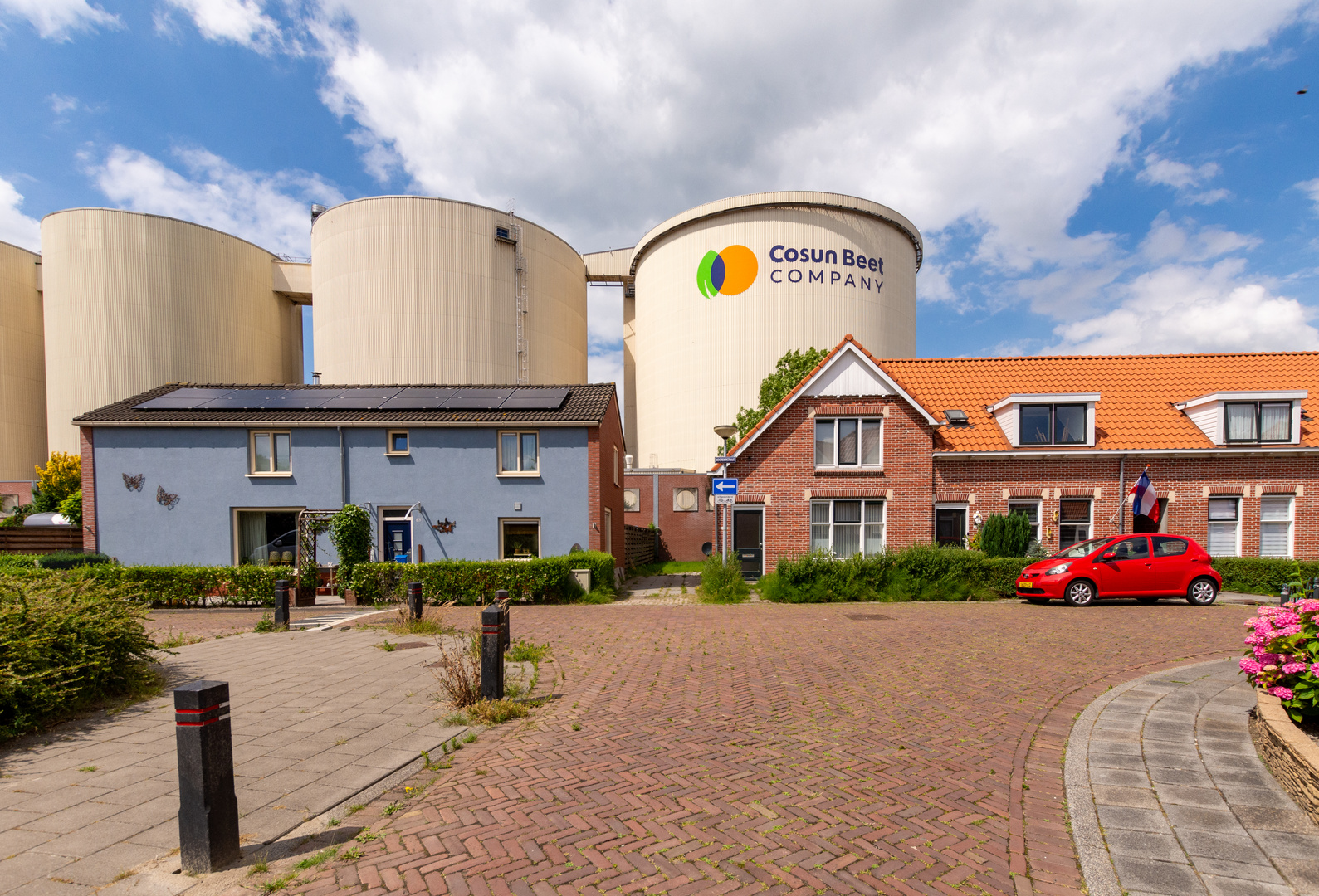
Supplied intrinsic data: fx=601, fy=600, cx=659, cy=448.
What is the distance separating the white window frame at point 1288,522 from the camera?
17.9m

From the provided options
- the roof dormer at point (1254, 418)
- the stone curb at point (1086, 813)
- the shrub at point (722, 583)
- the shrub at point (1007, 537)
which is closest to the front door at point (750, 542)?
the shrub at point (722, 583)

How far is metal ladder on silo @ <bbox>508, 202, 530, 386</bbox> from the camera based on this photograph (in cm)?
4088

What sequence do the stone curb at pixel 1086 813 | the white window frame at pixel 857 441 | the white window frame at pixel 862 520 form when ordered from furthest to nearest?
the white window frame at pixel 857 441 → the white window frame at pixel 862 520 → the stone curb at pixel 1086 813

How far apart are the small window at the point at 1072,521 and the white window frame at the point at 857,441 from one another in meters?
5.66

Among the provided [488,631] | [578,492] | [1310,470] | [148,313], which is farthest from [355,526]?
[148,313]

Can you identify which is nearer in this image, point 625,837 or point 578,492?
point 625,837

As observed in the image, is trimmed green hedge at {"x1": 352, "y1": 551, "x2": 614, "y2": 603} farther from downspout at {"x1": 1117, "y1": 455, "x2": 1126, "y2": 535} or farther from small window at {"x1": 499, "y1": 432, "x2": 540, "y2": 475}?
downspout at {"x1": 1117, "y1": 455, "x2": 1126, "y2": 535}

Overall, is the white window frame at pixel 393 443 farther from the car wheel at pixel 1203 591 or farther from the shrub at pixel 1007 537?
the car wheel at pixel 1203 591

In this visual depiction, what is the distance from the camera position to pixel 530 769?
5.05 metres

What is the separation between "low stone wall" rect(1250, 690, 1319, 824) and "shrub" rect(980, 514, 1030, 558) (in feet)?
38.7

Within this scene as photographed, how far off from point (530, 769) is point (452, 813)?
2.81 ft

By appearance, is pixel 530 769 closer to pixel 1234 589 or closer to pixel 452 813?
pixel 452 813

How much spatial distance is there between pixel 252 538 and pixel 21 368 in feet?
142

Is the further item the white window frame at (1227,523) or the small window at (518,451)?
the small window at (518,451)
